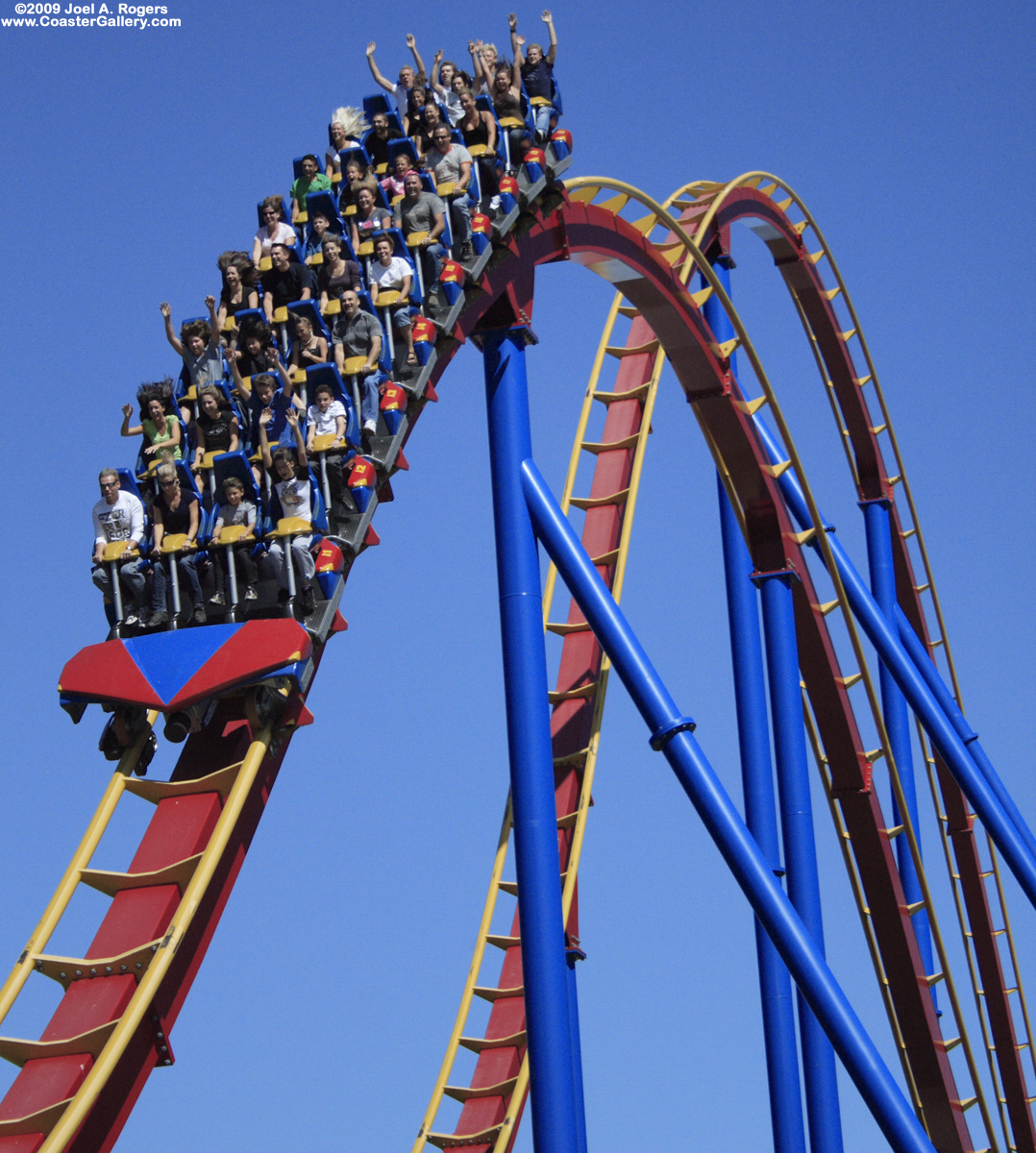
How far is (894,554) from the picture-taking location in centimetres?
1362

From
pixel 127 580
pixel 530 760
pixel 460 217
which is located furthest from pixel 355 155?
pixel 530 760

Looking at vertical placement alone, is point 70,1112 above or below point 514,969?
below

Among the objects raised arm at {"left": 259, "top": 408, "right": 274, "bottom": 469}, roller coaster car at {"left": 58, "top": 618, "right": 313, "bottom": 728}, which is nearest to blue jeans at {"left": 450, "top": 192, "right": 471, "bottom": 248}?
raised arm at {"left": 259, "top": 408, "right": 274, "bottom": 469}

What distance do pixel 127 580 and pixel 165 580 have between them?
172mm

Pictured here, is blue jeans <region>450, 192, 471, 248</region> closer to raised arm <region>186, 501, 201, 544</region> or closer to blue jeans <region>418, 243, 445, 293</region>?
blue jeans <region>418, 243, 445, 293</region>

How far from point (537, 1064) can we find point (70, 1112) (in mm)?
2056

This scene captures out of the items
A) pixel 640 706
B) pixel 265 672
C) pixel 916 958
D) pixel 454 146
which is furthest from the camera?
pixel 916 958

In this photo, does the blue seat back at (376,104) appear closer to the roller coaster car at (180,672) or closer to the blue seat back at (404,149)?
the blue seat back at (404,149)

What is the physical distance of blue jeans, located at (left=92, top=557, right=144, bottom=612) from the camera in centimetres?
680

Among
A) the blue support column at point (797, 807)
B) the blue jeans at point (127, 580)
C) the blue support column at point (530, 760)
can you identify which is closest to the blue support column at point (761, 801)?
the blue support column at point (797, 807)

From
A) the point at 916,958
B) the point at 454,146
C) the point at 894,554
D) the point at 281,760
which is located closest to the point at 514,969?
the point at 916,958

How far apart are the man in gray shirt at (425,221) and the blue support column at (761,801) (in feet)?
9.98

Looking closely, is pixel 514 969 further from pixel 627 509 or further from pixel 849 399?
pixel 849 399

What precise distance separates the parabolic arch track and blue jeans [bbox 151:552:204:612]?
0.59 meters
